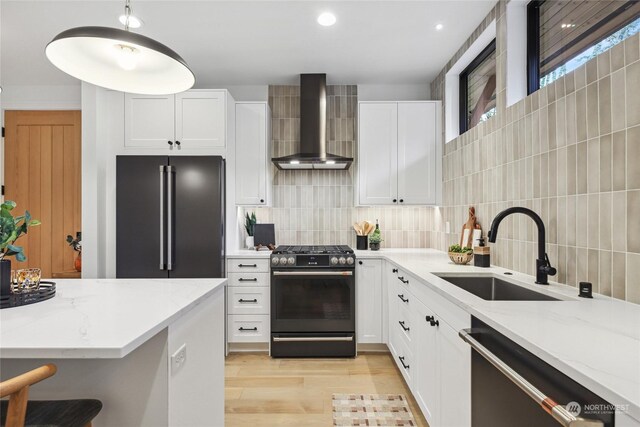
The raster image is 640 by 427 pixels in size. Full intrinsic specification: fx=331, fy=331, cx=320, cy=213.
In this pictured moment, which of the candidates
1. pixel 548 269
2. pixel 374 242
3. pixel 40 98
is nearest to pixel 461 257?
pixel 548 269

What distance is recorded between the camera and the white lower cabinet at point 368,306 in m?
3.14

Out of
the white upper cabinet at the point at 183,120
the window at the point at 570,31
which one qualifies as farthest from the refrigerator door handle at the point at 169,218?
the window at the point at 570,31

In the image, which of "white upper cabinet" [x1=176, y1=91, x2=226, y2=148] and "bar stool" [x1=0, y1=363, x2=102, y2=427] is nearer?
"bar stool" [x1=0, y1=363, x2=102, y2=427]

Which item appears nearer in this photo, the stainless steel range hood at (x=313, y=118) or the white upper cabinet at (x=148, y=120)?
the white upper cabinet at (x=148, y=120)

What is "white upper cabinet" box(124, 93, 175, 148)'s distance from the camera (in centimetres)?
312

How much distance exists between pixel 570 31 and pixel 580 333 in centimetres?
168

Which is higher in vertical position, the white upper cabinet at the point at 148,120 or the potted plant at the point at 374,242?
the white upper cabinet at the point at 148,120

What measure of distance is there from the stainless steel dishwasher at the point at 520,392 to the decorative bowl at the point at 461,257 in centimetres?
116

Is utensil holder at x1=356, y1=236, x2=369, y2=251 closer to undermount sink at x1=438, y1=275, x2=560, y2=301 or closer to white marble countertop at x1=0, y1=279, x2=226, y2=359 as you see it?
undermount sink at x1=438, y1=275, x2=560, y2=301

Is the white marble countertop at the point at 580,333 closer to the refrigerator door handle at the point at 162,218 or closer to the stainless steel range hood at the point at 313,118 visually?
the stainless steel range hood at the point at 313,118

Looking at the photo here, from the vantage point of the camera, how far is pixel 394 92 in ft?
12.4

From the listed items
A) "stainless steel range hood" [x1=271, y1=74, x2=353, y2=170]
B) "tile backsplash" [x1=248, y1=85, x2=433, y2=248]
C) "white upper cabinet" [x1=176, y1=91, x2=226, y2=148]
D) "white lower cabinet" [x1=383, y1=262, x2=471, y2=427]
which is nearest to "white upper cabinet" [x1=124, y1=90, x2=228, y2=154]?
"white upper cabinet" [x1=176, y1=91, x2=226, y2=148]

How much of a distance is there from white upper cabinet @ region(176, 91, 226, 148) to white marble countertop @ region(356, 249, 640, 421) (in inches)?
96.3

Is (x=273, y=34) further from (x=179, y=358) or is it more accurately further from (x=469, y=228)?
(x=179, y=358)
